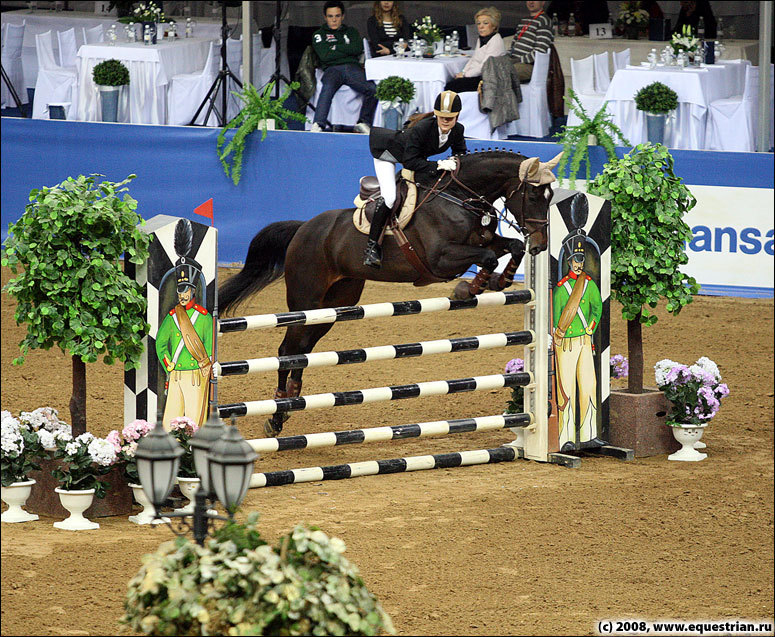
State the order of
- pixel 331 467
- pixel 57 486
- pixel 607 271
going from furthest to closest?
pixel 607 271 < pixel 331 467 < pixel 57 486

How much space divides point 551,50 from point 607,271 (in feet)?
16.9

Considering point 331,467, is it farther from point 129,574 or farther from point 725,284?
point 725,284

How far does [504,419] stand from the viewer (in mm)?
6863

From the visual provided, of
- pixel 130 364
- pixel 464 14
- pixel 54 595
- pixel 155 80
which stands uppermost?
pixel 464 14

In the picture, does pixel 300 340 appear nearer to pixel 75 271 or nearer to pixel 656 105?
pixel 75 271

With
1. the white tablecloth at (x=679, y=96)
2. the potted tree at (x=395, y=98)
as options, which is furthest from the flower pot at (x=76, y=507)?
the white tablecloth at (x=679, y=96)

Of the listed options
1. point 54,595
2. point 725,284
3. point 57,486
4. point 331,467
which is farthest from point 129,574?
point 725,284

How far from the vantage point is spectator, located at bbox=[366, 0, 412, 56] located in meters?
12.5

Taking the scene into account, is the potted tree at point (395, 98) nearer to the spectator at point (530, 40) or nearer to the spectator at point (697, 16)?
the spectator at point (530, 40)

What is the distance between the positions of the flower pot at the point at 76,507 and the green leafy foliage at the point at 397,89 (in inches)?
277

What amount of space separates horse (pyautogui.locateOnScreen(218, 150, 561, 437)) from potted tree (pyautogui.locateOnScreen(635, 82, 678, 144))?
4479 mm

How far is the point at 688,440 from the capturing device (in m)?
7.10

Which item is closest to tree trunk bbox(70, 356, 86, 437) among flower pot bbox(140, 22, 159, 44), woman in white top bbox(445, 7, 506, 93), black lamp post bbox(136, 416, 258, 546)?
black lamp post bbox(136, 416, 258, 546)

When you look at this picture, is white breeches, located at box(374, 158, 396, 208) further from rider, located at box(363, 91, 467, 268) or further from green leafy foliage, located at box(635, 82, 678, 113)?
green leafy foliage, located at box(635, 82, 678, 113)
